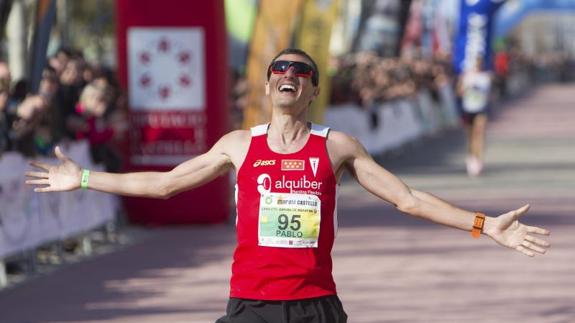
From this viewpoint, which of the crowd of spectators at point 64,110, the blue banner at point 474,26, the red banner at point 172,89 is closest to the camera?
the crowd of spectators at point 64,110

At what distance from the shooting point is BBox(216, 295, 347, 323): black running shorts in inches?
247

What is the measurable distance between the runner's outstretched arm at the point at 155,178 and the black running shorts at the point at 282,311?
1.87 ft

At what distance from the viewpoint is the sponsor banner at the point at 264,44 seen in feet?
69.4

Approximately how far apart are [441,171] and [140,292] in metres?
14.3

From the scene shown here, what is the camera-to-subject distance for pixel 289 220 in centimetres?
631

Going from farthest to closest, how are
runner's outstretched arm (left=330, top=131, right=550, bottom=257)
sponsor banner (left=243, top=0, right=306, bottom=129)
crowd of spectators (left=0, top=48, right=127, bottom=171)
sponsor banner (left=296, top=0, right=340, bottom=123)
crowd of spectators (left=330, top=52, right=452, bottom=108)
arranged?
crowd of spectators (left=330, top=52, right=452, bottom=108)
sponsor banner (left=296, top=0, right=340, bottom=123)
sponsor banner (left=243, top=0, right=306, bottom=129)
crowd of spectators (left=0, top=48, right=127, bottom=171)
runner's outstretched arm (left=330, top=131, right=550, bottom=257)

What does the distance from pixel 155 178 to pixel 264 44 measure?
15037 mm

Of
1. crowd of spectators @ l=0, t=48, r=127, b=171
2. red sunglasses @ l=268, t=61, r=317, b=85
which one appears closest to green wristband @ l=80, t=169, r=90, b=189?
red sunglasses @ l=268, t=61, r=317, b=85

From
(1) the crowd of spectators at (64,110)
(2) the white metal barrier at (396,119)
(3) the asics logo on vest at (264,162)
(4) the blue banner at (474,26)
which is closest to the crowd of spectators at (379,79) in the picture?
(2) the white metal barrier at (396,119)

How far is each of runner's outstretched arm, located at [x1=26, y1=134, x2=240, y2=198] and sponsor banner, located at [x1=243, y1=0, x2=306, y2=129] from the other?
46.2ft

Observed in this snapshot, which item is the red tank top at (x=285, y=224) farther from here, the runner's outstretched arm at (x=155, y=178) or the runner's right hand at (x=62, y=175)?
the runner's right hand at (x=62, y=175)

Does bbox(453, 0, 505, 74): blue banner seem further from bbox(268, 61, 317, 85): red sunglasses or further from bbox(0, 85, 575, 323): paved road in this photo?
bbox(268, 61, 317, 85): red sunglasses

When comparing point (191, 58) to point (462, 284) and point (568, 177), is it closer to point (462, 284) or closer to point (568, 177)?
point (462, 284)

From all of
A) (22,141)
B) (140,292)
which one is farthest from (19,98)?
(140,292)
